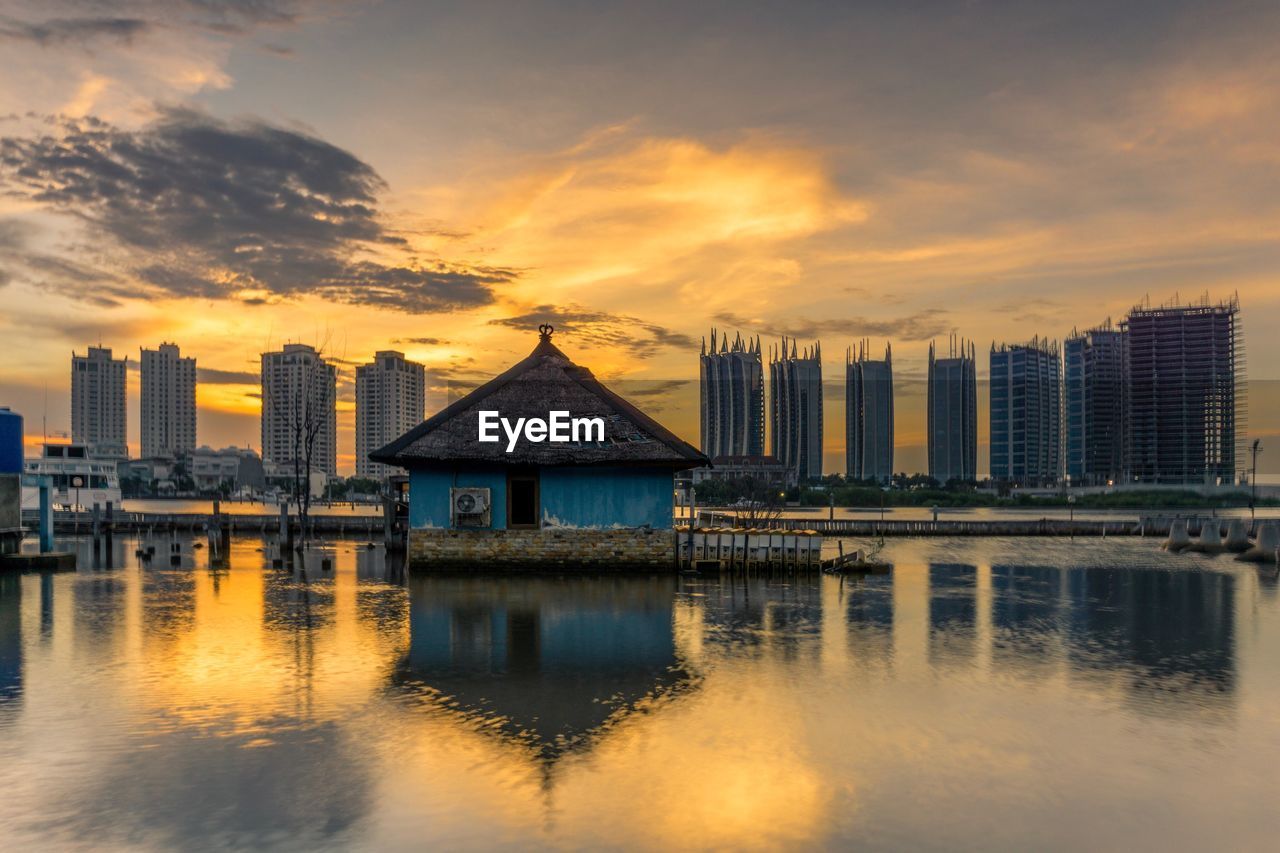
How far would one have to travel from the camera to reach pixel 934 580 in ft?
109

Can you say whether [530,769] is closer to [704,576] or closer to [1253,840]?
[1253,840]

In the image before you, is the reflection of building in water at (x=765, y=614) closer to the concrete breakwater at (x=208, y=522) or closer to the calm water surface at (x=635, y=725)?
the calm water surface at (x=635, y=725)

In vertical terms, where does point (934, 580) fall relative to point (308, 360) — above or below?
below

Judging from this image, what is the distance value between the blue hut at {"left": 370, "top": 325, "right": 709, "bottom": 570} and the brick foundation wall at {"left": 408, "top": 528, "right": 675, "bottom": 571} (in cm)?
3

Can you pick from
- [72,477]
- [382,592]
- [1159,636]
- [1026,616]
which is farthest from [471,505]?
[72,477]

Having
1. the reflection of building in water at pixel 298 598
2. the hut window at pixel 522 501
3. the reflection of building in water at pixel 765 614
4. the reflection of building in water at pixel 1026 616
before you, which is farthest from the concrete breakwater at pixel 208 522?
the reflection of building in water at pixel 1026 616

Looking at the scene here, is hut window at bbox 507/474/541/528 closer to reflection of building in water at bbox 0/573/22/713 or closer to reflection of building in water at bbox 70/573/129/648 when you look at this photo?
reflection of building in water at bbox 70/573/129/648

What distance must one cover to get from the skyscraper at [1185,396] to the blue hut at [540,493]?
179463mm

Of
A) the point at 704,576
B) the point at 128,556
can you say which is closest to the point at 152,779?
the point at 704,576

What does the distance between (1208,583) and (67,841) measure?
3432 cm

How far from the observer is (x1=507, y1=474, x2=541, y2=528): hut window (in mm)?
32875

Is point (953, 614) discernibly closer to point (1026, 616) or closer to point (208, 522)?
point (1026, 616)

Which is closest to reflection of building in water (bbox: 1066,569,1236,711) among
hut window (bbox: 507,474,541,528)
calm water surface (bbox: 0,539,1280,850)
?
calm water surface (bbox: 0,539,1280,850)

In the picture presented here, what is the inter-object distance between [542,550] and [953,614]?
47.0ft
